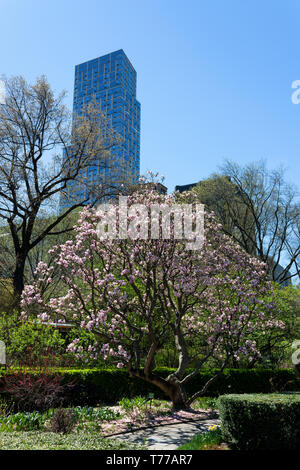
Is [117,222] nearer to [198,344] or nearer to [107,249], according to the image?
[107,249]

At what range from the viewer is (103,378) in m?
12.5

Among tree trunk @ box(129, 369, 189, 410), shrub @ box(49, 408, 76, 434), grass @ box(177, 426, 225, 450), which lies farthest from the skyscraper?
grass @ box(177, 426, 225, 450)

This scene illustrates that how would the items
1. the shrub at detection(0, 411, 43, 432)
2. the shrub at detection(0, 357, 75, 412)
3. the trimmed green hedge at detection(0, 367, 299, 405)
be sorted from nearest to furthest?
the shrub at detection(0, 411, 43, 432) → the shrub at detection(0, 357, 75, 412) → the trimmed green hedge at detection(0, 367, 299, 405)

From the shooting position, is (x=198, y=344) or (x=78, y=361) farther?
(x=198, y=344)

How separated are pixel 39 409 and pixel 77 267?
404 cm

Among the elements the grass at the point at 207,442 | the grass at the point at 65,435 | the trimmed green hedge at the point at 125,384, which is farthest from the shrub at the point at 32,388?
the grass at the point at 207,442

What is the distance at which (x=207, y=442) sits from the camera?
21.6ft

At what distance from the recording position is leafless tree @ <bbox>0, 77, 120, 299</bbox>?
19.5m

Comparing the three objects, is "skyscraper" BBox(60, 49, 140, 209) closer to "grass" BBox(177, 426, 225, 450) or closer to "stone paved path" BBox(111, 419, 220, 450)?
"stone paved path" BBox(111, 419, 220, 450)

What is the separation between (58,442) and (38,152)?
56.6ft

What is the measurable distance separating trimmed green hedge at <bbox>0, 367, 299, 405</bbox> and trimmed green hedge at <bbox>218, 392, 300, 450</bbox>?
249 inches

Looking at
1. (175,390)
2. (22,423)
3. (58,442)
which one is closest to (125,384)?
(175,390)

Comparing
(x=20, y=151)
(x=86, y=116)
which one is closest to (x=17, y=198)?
(x=20, y=151)

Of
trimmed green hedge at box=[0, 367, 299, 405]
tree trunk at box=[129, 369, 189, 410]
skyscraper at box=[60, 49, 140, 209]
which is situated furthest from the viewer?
skyscraper at box=[60, 49, 140, 209]
